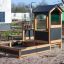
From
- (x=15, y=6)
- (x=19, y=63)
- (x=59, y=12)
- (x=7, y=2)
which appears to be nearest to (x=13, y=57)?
(x=19, y=63)

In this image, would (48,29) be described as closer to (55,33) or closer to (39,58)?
(55,33)

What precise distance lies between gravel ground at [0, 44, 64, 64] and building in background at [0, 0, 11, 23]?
1755 centimetres

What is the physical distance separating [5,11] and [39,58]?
764 inches

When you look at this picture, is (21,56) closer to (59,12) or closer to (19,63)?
(19,63)

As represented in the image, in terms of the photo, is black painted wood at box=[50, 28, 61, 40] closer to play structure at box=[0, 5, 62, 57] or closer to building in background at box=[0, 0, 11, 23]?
play structure at box=[0, 5, 62, 57]

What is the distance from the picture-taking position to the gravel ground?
36.7 ft

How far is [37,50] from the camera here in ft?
42.4

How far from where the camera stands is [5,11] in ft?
101

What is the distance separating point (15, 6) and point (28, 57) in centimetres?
7468

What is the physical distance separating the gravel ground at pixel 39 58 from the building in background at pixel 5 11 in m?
17.6

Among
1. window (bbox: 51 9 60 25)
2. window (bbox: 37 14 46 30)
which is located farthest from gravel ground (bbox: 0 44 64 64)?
window (bbox: 37 14 46 30)

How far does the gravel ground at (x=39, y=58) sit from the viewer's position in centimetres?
1120

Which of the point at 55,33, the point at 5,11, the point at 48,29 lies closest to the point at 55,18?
the point at 55,33

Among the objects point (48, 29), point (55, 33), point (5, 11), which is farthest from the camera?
point (5, 11)
